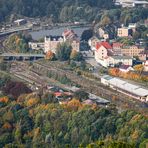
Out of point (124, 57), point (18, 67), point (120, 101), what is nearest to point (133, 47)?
point (124, 57)

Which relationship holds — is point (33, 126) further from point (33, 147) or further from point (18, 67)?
point (18, 67)

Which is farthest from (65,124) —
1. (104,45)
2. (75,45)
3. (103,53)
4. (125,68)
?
(75,45)

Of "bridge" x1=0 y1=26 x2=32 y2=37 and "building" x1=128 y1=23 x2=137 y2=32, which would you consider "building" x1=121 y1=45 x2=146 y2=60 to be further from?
"bridge" x1=0 y1=26 x2=32 y2=37

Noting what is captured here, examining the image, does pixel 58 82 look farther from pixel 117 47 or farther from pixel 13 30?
pixel 13 30

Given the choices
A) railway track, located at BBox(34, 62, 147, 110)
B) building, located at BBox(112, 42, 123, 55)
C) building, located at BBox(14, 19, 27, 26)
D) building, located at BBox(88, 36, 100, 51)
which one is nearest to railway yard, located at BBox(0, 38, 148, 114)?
railway track, located at BBox(34, 62, 147, 110)

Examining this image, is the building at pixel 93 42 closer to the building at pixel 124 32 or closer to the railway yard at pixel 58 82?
the building at pixel 124 32

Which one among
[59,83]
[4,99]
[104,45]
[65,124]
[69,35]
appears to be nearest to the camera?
[65,124]
